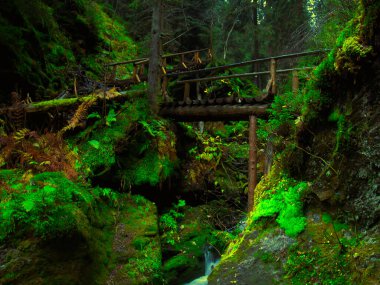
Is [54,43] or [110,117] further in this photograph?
[54,43]

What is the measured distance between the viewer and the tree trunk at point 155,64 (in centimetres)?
1091

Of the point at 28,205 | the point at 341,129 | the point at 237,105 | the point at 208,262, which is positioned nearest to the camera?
the point at 341,129

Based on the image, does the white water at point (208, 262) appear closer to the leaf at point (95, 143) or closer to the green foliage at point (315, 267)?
the leaf at point (95, 143)

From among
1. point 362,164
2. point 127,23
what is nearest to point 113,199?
point 362,164

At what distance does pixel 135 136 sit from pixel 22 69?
173 inches

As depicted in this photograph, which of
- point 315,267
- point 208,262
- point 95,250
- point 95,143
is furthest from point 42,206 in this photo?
point 208,262

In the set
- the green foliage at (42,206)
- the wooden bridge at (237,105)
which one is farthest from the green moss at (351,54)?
the green foliage at (42,206)

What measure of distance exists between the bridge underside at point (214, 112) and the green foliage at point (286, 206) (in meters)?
4.47

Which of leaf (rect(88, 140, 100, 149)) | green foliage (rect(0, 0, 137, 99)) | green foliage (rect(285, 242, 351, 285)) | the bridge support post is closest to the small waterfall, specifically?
the bridge support post

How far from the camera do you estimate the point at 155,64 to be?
1125 cm

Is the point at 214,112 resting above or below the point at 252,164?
above

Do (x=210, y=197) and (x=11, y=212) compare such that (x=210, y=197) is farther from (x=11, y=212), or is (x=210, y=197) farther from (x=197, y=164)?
(x=11, y=212)

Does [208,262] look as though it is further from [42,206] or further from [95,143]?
[42,206]

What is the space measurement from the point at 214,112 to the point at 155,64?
9.10 ft
